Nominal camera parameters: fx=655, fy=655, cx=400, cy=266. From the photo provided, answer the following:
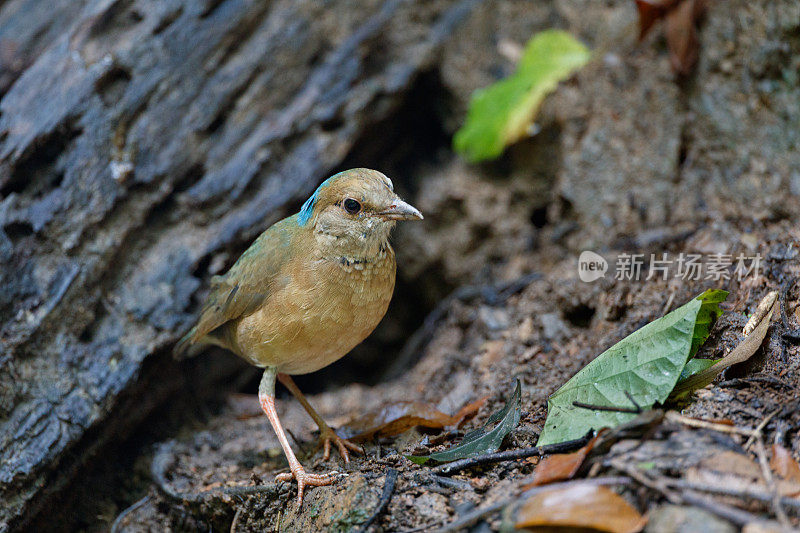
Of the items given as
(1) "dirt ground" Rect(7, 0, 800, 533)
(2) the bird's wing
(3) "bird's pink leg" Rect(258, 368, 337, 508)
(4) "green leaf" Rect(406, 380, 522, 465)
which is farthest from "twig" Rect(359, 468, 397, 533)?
(2) the bird's wing

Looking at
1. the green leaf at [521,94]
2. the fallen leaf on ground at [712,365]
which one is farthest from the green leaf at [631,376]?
the green leaf at [521,94]

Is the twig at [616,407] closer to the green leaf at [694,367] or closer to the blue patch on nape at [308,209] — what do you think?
the green leaf at [694,367]

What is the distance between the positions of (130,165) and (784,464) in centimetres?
448

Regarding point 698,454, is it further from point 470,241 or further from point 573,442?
point 470,241

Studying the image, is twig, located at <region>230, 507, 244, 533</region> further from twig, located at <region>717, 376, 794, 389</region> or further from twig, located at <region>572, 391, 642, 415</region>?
twig, located at <region>717, 376, 794, 389</region>

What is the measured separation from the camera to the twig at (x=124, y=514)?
4406 mm

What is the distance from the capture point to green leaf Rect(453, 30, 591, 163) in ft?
18.9

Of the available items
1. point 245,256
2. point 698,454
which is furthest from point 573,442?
point 245,256

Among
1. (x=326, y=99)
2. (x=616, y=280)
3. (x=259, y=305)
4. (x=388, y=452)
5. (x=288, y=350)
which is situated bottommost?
(x=616, y=280)

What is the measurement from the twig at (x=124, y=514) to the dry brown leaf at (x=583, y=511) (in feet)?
10.2

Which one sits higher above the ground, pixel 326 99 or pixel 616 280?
pixel 326 99

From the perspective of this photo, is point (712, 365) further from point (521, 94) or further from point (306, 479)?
point (521, 94)

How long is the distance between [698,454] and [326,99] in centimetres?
424

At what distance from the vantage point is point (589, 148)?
5.80 metres
